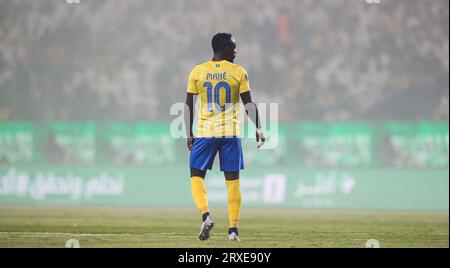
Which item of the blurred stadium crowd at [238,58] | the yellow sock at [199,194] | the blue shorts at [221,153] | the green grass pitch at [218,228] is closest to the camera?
the yellow sock at [199,194]

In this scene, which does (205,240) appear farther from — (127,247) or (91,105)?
(91,105)

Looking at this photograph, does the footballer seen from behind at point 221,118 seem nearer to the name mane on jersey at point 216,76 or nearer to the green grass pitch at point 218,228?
the name mane on jersey at point 216,76

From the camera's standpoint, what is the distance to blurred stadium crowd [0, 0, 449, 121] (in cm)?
2516

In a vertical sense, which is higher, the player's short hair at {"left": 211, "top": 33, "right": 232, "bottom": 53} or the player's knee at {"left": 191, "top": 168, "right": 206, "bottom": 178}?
the player's short hair at {"left": 211, "top": 33, "right": 232, "bottom": 53}

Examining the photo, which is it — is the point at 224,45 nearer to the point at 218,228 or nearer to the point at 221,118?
the point at 221,118

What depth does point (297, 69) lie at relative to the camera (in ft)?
83.5

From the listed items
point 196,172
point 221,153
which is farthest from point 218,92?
point 196,172

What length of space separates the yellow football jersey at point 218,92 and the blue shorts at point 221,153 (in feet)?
0.26

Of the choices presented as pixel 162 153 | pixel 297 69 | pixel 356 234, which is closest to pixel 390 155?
pixel 297 69

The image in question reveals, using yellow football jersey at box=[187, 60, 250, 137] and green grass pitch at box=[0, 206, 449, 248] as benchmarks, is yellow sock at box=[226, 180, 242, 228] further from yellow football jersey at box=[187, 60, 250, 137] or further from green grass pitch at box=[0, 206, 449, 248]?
yellow football jersey at box=[187, 60, 250, 137]

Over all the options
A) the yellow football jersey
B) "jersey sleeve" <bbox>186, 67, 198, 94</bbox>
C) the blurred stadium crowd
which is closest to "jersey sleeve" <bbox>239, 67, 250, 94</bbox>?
the yellow football jersey

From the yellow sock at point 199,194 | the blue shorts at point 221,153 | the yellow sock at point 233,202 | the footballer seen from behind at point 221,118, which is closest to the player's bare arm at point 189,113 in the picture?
the footballer seen from behind at point 221,118

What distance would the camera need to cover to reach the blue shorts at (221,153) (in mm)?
11203
